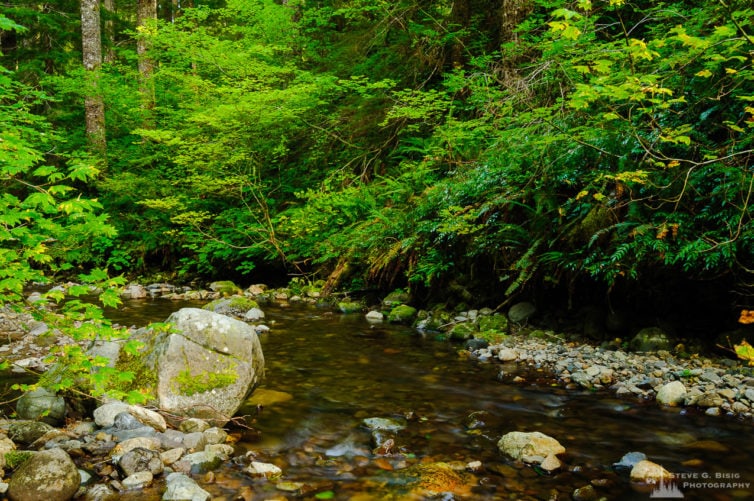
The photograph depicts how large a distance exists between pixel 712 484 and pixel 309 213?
27.7 feet

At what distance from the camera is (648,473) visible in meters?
3.29

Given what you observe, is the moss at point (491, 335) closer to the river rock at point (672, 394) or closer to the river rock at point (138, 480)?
the river rock at point (672, 394)

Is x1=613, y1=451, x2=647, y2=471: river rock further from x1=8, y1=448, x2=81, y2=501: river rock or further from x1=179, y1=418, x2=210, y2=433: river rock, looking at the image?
x1=8, y1=448, x2=81, y2=501: river rock

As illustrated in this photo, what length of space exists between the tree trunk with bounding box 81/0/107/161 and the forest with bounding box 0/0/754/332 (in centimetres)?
5

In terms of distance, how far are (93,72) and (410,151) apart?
8589 mm

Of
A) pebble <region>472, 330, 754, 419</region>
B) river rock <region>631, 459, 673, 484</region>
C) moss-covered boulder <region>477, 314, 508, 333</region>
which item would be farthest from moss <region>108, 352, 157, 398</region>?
moss-covered boulder <region>477, 314, 508, 333</region>

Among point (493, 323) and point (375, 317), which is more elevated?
point (493, 323)

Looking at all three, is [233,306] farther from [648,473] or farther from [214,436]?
[648,473]

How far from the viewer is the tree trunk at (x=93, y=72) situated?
42.6 ft

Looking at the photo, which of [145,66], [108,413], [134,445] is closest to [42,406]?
[108,413]

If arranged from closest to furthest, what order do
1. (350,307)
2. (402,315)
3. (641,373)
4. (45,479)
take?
(45,479), (641,373), (402,315), (350,307)

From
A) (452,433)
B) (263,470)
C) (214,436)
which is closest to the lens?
(263,470)

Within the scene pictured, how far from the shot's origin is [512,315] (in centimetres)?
726


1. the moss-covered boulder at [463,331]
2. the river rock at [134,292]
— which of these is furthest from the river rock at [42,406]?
the river rock at [134,292]
